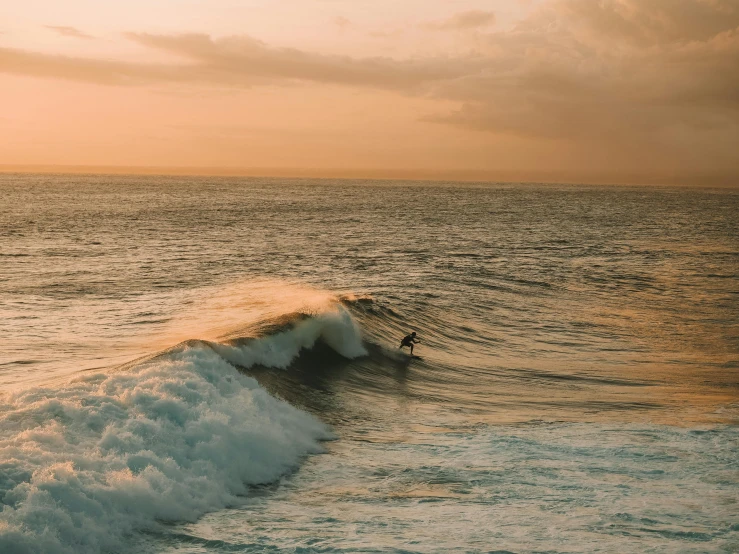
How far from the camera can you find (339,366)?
18297mm

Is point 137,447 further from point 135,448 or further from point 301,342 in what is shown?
point 301,342

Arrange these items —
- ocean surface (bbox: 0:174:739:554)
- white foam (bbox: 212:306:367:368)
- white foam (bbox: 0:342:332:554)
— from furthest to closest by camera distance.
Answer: white foam (bbox: 212:306:367:368), ocean surface (bbox: 0:174:739:554), white foam (bbox: 0:342:332:554)

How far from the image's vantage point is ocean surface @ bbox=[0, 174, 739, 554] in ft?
28.6

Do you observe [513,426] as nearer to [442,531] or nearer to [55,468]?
[442,531]

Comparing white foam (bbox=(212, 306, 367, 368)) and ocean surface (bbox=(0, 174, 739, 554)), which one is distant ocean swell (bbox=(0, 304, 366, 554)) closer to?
ocean surface (bbox=(0, 174, 739, 554))

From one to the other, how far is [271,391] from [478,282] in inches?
822

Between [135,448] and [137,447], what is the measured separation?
0.14 feet

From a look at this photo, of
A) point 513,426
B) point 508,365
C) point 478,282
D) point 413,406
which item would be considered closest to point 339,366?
point 413,406

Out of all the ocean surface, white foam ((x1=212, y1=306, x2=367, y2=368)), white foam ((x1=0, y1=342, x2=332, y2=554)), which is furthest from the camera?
white foam ((x1=212, y1=306, x2=367, y2=368))

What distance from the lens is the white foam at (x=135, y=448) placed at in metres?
8.16

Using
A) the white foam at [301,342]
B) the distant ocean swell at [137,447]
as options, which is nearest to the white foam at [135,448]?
the distant ocean swell at [137,447]

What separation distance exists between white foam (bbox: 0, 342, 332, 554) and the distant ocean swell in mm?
15

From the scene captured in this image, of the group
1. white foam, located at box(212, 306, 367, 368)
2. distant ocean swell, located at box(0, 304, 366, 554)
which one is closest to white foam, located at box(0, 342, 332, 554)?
distant ocean swell, located at box(0, 304, 366, 554)

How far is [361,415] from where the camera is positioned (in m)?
14.8
